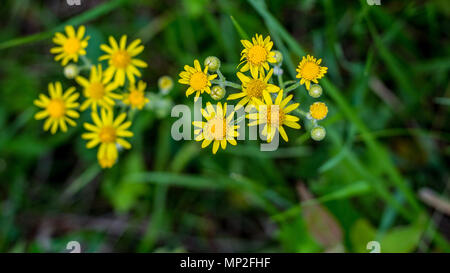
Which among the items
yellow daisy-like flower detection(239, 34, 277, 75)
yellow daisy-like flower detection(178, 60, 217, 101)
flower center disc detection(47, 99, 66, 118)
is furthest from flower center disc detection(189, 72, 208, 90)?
flower center disc detection(47, 99, 66, 118)

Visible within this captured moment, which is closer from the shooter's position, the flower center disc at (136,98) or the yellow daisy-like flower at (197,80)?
the yellow daisy-like flower at (197,80)

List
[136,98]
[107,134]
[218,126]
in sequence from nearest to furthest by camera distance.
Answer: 1. [218,126]
2. [136,98]
3. [107,134]

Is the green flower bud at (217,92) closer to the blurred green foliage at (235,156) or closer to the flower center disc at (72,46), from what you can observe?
the blurred green foliage at (235,156)

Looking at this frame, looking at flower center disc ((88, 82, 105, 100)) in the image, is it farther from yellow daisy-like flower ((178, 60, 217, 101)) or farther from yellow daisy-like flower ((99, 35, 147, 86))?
yellow daisy-like flower ((178, 60, 217, 101))

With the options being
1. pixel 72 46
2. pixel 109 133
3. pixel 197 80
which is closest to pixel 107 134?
pixel 109 133

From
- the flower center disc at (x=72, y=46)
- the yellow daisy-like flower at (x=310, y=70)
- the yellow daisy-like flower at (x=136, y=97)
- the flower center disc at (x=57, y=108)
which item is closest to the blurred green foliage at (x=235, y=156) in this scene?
the yellow daisy-like flower at (x=136, y=97)

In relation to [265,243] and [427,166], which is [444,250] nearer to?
[427,166]

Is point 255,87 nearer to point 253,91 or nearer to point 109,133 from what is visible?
point 253,91
